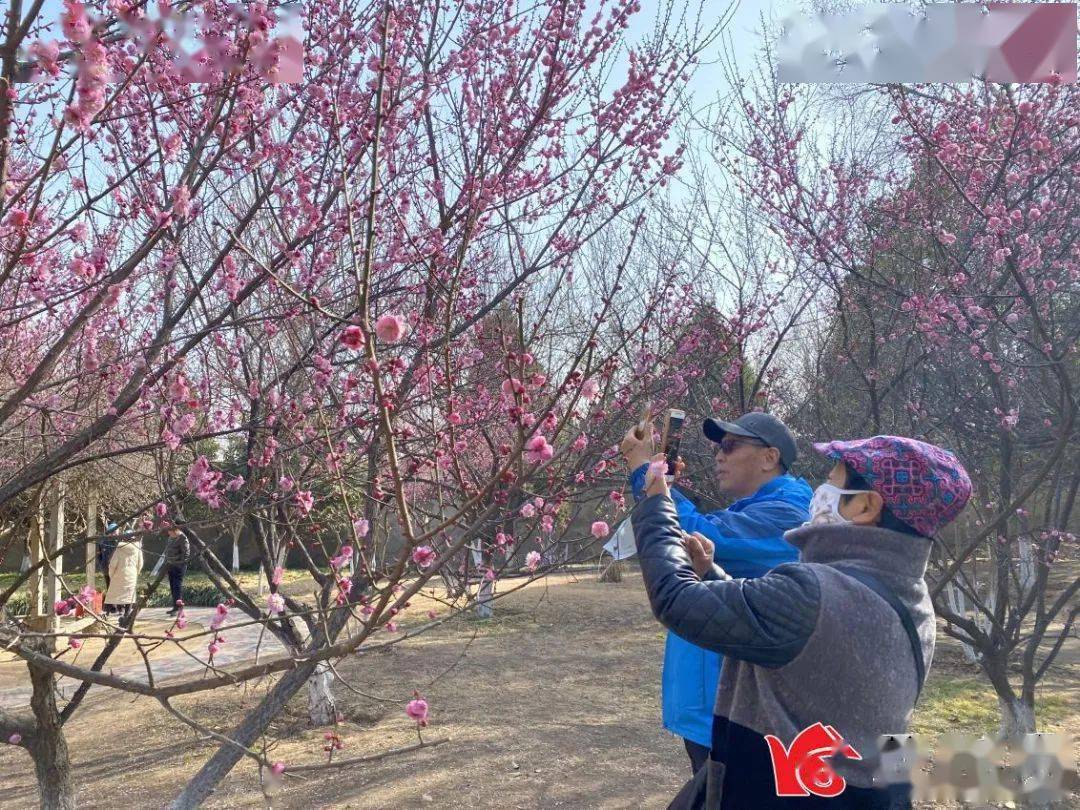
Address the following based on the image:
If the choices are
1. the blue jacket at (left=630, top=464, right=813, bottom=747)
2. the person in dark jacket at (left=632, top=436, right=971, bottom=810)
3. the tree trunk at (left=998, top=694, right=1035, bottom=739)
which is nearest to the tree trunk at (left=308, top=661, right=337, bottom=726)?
the tree trunk at (left=998, top=694, right=1035, bottom=739)

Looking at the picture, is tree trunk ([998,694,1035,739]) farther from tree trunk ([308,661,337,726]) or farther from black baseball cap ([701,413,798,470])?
tree trunk ([308,661,337,726])

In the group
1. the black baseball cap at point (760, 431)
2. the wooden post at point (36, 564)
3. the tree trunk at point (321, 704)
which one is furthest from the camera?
the tree trunk at point (321, 704)

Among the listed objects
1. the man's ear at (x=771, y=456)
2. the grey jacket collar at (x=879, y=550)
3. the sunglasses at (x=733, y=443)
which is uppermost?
the sunglasses at (x=733, y=443)

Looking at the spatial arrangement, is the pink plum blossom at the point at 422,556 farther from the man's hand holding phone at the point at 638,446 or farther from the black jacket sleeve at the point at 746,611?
the black jacket sleeve at the point at 746,611

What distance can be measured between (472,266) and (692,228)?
2526 millimetres

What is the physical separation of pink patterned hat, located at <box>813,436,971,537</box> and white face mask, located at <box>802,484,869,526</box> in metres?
0.05

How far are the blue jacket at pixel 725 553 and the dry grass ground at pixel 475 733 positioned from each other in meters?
1.27

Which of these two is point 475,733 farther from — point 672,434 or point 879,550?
point 879,550

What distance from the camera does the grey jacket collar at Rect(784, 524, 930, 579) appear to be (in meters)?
1.48

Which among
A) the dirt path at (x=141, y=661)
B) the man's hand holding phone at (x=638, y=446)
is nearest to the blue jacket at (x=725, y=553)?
the man's hand holding phone at (x=638, y=446)

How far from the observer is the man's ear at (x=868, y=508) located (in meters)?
1.51

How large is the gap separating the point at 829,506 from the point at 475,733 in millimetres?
5427

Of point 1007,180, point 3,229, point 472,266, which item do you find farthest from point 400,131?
point 1007,180

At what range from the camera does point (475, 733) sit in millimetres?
6363
